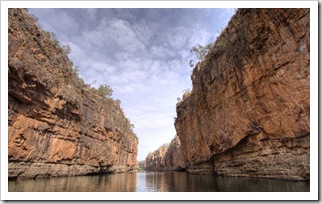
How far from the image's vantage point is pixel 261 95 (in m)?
18.3

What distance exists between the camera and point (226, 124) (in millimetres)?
24156

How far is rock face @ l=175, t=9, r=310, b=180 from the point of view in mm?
14453

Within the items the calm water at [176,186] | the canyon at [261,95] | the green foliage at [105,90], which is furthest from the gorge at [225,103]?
the green foliage at [105,90]

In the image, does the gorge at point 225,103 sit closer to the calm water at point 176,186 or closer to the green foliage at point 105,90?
the calm water at point 176,186

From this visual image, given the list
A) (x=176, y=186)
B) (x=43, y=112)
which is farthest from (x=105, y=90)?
(x=176, y=186)

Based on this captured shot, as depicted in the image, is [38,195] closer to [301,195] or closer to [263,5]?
[301,195]

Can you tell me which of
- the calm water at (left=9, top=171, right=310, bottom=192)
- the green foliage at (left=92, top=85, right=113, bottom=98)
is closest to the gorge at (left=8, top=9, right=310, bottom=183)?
the calm water at (left=9, top=171, right=310, bottom=192)

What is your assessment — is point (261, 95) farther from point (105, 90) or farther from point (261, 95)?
point (105, 90)

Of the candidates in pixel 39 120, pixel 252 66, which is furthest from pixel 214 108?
pixel 39 120

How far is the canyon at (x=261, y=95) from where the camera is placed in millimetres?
14461

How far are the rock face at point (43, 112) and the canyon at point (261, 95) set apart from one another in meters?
19.0

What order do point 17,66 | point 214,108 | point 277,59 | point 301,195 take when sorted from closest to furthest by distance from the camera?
point 301,195 < point 277,59 < point 17,66 < point 214,108

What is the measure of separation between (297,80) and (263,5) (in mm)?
6957

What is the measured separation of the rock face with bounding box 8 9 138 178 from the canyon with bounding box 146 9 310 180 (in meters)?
19.0
